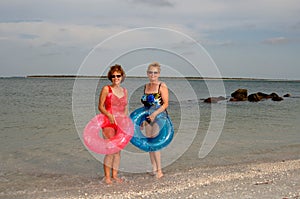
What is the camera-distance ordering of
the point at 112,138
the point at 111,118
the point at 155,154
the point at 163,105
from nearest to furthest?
the point at 111,118 → the point at 112,138 → the point at 163,105 → the point at 155,154

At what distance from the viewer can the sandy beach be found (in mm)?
5383

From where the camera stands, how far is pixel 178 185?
5.88 meters

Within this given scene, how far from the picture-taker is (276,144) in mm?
10469

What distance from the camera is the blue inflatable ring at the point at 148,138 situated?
5.99 m

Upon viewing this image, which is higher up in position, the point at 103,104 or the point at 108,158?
the point at 103,104

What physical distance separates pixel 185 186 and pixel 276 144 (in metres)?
5.51

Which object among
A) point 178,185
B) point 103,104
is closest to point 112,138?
point 103,104

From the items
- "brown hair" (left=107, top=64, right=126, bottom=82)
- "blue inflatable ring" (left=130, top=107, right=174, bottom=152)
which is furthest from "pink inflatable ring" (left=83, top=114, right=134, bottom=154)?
"brown hair" (left=107, top=64, right=126, bottom=82)

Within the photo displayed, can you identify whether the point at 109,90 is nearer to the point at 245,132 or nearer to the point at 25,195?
the point at 25,195

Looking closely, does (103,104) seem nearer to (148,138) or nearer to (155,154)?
(148,138)

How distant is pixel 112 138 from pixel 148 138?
0.67 m

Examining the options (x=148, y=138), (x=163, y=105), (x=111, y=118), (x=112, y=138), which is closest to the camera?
(x=111, y=118)

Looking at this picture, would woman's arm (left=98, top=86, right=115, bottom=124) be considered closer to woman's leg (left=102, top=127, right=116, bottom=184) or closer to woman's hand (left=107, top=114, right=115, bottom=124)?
woman's hand (left=107, top=114, right=115, bottom=124)

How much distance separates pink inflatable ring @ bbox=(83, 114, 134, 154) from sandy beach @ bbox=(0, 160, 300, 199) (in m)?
0.63
